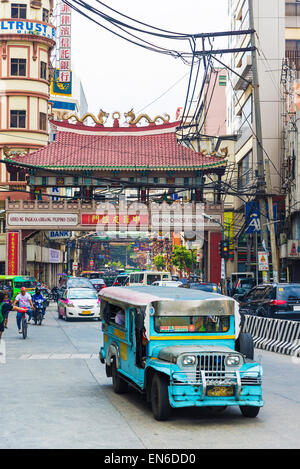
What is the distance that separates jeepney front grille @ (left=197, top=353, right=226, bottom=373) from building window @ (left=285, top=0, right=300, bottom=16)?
5113 centimetres

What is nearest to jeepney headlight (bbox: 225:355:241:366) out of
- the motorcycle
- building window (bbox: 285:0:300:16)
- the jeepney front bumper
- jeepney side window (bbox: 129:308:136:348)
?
the jeepney front bumper

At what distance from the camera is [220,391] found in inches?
380

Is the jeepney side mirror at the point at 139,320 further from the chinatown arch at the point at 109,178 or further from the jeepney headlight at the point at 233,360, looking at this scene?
the chinatown arch at the point at 109,178

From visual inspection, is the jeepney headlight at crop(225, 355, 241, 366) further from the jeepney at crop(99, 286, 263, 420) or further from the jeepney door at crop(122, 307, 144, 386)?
the jeepney door at crop(122, 307, 144, 386)

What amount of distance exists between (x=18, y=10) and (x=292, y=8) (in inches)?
960

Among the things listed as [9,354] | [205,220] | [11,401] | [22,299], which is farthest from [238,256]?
[11,401]

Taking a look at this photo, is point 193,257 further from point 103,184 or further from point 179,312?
point 179,312

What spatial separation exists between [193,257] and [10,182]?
3005 cm

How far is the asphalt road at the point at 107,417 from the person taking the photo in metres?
8.55

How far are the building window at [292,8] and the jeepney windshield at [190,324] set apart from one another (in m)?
49.9

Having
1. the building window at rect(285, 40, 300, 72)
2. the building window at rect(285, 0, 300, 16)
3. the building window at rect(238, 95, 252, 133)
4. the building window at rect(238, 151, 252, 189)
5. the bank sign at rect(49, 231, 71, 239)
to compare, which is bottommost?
the bank sign at rect(49, 231, 71, 239)

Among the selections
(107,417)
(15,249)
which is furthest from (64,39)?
(107,417)

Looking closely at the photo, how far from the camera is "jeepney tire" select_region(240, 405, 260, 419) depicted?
10016 millimetres

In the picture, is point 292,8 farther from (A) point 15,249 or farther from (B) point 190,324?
(B) point 190,324
